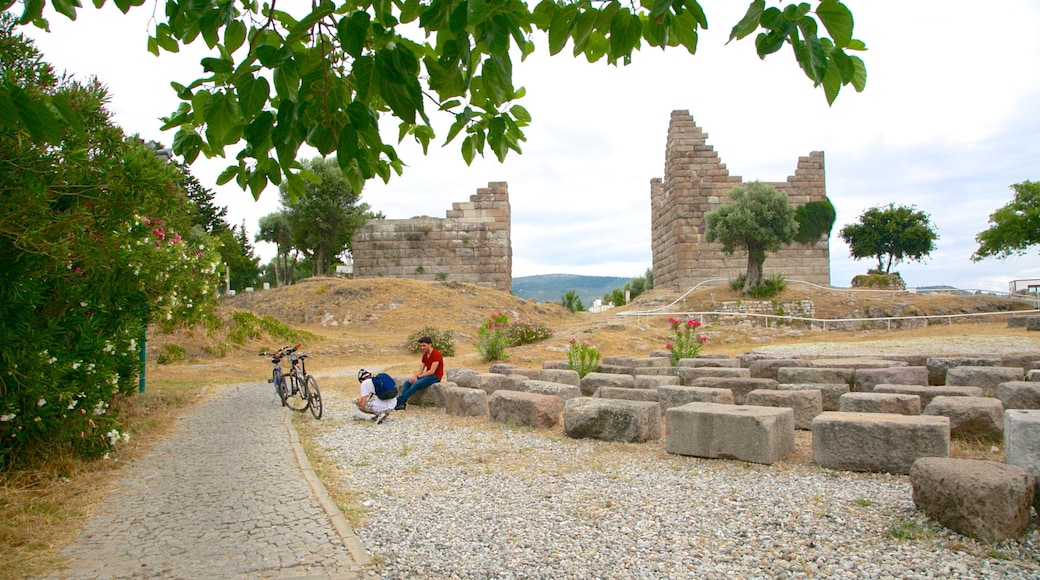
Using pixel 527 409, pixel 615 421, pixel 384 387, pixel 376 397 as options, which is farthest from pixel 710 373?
pixel 376 397

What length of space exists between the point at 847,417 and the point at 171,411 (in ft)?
28.7

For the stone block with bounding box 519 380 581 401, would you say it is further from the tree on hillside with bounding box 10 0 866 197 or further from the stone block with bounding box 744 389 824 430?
the tree on hillside with bounding box 10 0 866 197

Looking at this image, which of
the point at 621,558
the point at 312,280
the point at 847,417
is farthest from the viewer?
the point at 312,280

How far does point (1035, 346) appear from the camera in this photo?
49.9 ft

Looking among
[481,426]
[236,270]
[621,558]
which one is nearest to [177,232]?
[481,426]

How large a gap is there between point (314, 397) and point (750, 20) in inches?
341

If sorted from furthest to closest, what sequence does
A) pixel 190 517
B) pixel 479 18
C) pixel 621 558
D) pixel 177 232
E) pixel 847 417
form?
pixel 177 232, pixel 847 417, pixel 190 517, pixel 621 558, pixel 479 18

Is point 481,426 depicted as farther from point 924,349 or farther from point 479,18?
point 924,349

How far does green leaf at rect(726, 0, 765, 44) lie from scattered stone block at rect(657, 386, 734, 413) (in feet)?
19.9

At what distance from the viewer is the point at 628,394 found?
8.59m

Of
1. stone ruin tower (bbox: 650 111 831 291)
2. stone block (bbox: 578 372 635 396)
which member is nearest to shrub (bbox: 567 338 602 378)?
stone block (bbox: 578 372 635 396)

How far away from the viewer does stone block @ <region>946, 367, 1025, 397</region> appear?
8.58 metres

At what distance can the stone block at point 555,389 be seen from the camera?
30.4ft

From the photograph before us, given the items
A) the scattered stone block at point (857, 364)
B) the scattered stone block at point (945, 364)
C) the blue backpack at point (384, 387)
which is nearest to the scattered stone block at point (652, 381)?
the scattered stone block at point (857, 364)
